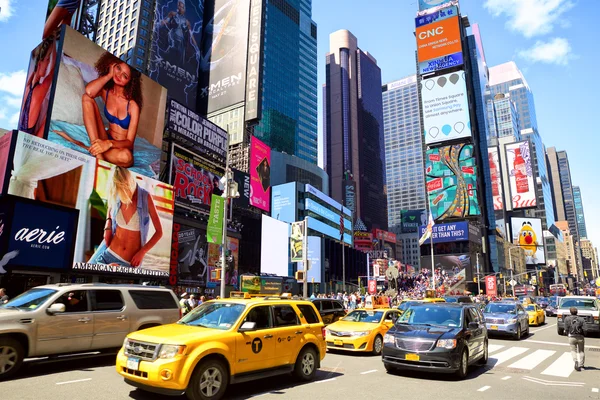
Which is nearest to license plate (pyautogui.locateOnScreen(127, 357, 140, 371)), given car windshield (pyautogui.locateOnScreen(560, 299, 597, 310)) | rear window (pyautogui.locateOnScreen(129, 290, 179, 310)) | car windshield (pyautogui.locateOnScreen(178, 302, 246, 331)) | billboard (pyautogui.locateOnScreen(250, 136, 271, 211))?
car windshield (pyautogui.locateOnScreen(178, 302, 246, 331))

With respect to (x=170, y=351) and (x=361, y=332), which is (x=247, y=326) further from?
(x=361, y=332)

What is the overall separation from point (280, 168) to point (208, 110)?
1058 inches

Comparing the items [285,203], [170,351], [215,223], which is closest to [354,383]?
[170,351]

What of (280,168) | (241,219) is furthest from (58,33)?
(280,168)

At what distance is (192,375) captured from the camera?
629cm

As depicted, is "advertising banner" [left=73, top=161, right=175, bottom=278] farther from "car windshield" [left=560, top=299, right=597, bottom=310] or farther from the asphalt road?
"car windshield" [left=560, top=299, right=597, bottom=310]

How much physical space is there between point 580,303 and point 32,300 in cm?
2371

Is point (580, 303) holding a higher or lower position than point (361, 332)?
higher

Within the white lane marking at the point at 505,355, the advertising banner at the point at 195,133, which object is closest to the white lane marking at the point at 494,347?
the white lane marking at the point at 505,355

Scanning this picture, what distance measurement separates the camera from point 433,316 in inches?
416

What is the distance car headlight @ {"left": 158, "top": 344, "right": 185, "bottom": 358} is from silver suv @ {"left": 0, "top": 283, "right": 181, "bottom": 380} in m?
3.85

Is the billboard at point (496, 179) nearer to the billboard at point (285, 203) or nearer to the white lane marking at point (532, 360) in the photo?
the billboard at point (285, 203)

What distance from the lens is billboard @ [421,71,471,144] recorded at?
101562mm

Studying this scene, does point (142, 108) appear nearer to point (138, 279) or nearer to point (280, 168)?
point (138, 279)
